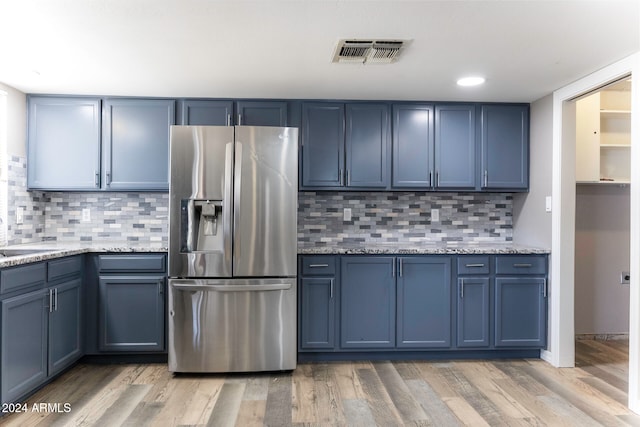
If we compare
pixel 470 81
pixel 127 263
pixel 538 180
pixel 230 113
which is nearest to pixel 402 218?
pixel 538 180

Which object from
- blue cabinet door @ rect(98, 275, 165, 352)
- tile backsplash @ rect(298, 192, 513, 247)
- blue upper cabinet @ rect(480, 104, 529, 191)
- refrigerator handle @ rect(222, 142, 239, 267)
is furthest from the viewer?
tile backsplash @ rect(298, 192, 513, 247)

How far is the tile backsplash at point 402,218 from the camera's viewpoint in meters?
3.81

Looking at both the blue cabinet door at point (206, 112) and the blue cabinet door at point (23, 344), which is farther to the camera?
the blue cabinet door at point (206, 112)

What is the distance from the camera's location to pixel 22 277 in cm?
242

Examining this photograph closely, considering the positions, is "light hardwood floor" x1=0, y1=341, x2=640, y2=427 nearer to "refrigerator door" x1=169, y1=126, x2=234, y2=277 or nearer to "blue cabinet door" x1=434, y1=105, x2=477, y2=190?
"refrigerator door" x1=169, y1=126, x2=234, y2=277

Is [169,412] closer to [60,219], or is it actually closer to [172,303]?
[172,303]

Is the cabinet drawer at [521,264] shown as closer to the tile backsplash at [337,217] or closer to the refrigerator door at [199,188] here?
the tile backsplash at [337,217]

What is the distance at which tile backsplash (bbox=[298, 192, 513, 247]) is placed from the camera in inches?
150

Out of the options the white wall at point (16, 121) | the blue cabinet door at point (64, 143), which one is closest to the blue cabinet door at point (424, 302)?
the blue cabinet door at point (64, 143)

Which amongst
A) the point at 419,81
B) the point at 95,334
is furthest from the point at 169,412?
the point at 419,81

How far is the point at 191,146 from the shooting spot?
295 centimetres

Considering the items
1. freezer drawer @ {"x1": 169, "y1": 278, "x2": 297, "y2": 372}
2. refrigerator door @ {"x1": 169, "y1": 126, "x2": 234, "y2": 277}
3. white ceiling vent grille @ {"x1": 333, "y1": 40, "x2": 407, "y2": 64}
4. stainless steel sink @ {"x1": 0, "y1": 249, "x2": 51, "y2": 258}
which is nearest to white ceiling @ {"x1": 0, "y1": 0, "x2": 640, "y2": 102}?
white ceiling vent grille @ {"x1": 333, "y1": 40, "x2": 407, "y2": 64}

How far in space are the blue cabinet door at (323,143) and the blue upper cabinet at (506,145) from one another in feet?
4.09

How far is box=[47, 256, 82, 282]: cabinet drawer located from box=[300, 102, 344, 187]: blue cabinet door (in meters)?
1.78
